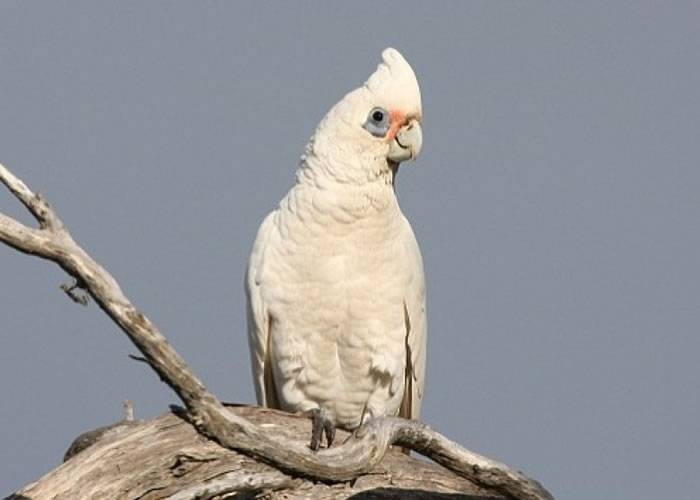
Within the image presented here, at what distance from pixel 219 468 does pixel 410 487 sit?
0.80 m

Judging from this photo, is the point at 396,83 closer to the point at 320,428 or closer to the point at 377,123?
the point at 377,123

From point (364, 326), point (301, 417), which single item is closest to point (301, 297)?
point (364, 326)

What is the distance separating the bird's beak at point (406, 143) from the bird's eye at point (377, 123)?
72 mm

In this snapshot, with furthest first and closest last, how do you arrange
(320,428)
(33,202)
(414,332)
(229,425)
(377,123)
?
1. (414,332)
2. (377,123)
3. (320,428)
4. (229,425)
5. (33,202)

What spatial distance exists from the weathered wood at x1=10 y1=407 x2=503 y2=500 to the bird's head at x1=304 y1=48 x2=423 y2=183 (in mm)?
1563

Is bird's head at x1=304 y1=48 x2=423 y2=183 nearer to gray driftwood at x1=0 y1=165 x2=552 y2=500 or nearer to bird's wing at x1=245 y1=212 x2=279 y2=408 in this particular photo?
bird's wing at x1=245 y1=212 x2=279 y2=408

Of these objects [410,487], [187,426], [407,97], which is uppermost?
[407,97]

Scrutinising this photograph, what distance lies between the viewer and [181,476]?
5.13m

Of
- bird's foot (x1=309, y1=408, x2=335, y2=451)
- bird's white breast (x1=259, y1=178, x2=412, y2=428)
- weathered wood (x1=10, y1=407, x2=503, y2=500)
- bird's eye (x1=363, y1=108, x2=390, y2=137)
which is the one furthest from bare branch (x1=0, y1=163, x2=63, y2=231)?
bird's eye (x1=363, y1=108, x2=390, y2=137)

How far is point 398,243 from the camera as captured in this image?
6.57 m

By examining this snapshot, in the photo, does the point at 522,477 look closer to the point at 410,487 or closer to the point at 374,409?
the point at 410,487

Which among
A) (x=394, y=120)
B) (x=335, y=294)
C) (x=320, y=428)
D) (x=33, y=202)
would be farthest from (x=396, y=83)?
(x=33, y=202)

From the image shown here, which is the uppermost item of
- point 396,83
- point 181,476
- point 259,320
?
point 396,83

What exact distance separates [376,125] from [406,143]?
0.17m
